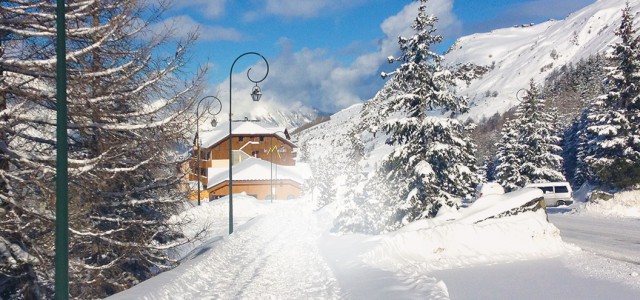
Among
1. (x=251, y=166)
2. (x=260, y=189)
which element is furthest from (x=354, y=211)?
(x=251, y=166)

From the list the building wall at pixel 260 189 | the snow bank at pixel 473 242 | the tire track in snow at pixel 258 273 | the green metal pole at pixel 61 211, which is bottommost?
the building wall at pixel 260 189

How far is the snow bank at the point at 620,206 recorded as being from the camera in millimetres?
24859

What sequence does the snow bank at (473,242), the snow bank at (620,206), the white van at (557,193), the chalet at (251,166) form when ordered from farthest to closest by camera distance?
the chalet at (251,166)
the white van at (557,193)
the snow bank at (620,206)
the snow bank at (473,242)

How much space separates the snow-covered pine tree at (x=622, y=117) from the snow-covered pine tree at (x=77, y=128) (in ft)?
85.5

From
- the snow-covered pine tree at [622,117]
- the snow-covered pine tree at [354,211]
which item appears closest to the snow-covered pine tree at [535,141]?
the snow-covered pine tree at [622,117]

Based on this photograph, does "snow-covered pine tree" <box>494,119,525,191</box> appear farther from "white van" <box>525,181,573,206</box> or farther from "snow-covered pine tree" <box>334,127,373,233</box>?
"snow-covered pine tree" <box>334,127,373,233</box>

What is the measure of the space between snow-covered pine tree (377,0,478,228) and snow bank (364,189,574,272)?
339 cm

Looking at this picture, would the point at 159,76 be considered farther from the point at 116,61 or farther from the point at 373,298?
the point at 373,298

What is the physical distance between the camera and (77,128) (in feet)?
29.8

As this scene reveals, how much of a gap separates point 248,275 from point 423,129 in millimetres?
8672

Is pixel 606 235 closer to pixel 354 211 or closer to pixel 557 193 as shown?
pixel 354 211

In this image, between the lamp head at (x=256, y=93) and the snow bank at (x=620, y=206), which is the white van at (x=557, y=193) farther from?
the lamp head at (x=256, y=93)

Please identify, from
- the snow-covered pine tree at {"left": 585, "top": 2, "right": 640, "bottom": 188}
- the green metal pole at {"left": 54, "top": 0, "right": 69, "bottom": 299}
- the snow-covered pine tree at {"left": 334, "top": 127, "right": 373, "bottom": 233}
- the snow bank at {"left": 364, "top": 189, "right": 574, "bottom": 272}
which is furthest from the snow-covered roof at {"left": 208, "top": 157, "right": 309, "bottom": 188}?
the green metal pole at {"left": 54, "top": 0, "right": 69, "bottom": 299}

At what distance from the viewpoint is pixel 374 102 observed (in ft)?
63.0
